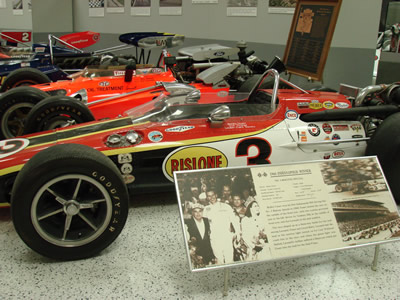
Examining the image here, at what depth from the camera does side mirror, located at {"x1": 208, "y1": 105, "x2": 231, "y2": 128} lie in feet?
8.83

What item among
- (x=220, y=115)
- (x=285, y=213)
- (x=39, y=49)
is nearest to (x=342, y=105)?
(x=220, y=115)

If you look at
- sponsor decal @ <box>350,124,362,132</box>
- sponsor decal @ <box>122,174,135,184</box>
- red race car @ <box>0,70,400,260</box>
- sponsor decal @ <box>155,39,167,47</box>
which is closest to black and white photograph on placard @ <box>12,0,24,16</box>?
sponsor decal @ <box>155,39,167,47</box>

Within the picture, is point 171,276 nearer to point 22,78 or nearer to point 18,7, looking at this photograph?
point 22,78

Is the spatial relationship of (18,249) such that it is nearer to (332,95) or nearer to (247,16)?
(332,95)

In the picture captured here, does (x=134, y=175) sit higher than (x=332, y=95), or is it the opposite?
(x=332, y=95)

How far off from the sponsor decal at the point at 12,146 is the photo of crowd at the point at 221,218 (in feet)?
4.62

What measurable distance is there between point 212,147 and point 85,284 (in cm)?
130

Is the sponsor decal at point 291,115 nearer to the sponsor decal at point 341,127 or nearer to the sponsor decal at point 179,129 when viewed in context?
the sponsor decal at point 341,127

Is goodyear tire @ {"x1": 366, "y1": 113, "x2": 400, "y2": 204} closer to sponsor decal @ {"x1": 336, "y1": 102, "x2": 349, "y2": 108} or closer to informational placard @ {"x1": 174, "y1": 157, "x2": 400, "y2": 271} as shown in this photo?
sponsor decal @ {"x1": 336, "y1": 102, "x2": 349, "y2": 108}

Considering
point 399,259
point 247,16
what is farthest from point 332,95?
point 247,16

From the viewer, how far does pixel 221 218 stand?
1875 mm

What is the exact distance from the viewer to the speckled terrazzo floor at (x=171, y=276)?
1.99 meters

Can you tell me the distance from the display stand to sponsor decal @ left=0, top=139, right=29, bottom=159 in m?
1.41

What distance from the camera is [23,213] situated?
201cm
